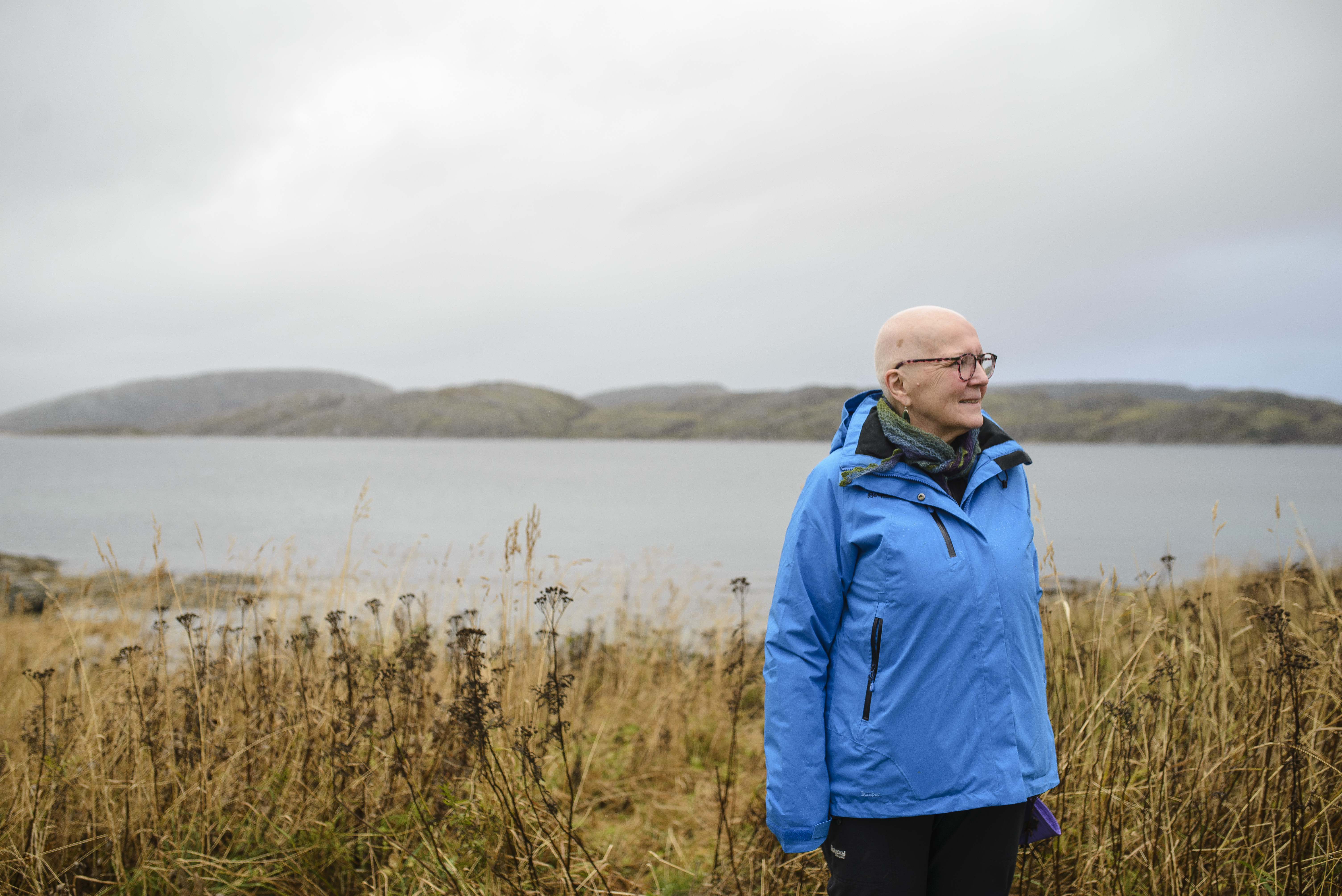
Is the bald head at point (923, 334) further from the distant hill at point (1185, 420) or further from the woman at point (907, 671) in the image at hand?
the distant hill at point (1185, 420)

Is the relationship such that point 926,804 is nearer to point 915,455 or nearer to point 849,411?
point 915,455

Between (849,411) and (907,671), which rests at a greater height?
(849,411)

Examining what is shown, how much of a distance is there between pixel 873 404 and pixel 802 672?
844 millimetres

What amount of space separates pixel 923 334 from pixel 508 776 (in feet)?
8.52

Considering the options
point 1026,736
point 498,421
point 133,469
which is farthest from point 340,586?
point 498,421

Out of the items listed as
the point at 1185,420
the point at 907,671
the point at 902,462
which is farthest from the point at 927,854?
the point at 1185,420

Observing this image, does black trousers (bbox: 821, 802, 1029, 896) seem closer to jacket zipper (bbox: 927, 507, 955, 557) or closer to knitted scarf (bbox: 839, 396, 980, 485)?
jacket zipper (bbox: 927, 507, 955, 557)

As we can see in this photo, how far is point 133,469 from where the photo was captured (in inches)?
2172

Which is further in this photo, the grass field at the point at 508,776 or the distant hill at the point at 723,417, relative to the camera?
the distant hill at the point at 723,417

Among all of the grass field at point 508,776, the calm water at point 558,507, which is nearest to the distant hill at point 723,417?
the calm water at point 558,507

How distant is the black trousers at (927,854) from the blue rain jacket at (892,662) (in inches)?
2.8

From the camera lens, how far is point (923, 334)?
6.76 feet

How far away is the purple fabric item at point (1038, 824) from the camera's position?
2150 mm

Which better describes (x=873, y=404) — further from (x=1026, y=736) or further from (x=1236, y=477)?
(x=1236, y=477)
